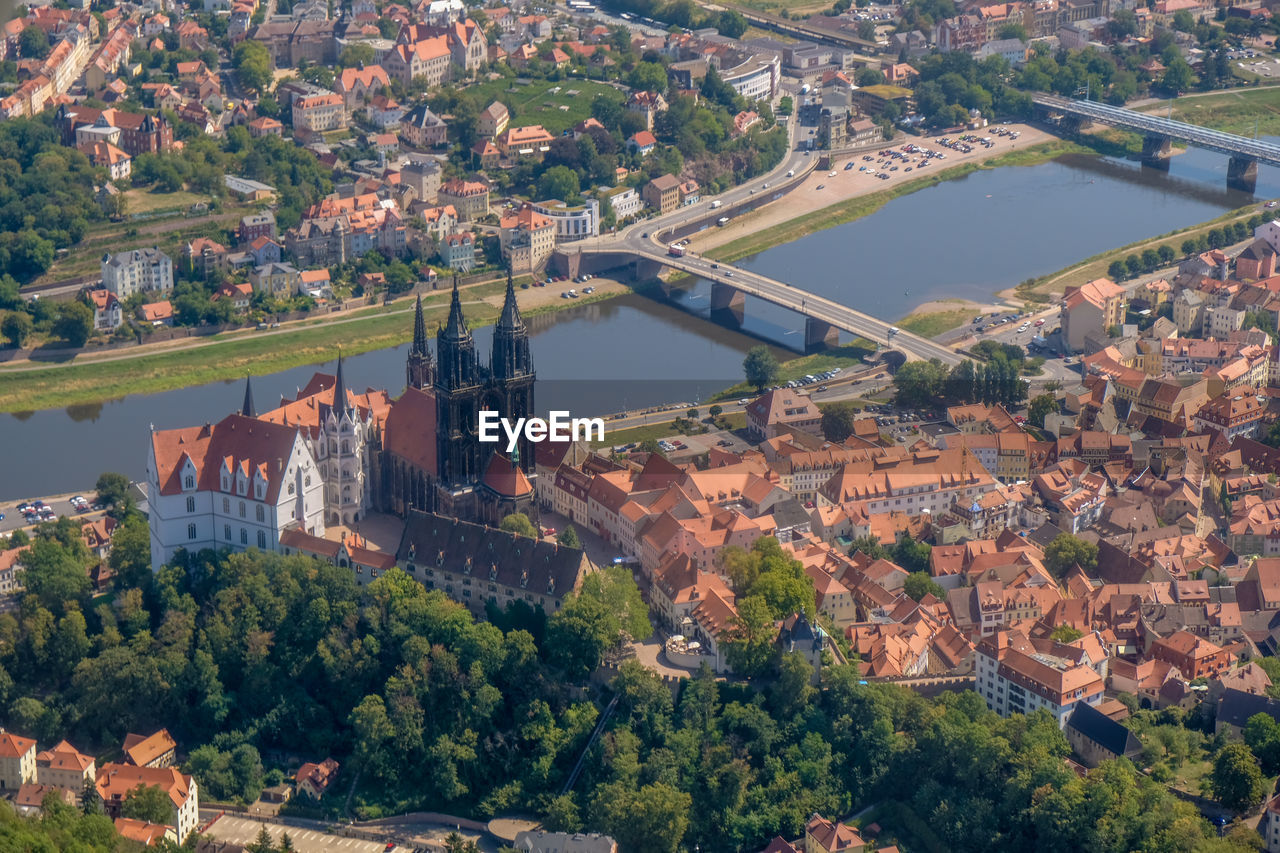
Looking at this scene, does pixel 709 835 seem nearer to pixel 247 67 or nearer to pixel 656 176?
pixel 656 176

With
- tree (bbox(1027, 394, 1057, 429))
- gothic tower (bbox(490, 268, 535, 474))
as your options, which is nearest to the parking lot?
gothic tower (bbox(490, 268, 535, 474))

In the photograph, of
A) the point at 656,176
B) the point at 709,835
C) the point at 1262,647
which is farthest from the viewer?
the point at 656,176

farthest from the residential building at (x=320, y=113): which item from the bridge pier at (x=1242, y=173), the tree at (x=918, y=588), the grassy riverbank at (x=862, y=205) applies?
the tree at (x=918, y=588)

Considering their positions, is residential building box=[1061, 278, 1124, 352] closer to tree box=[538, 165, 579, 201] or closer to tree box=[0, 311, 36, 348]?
tree box=[538, 165, 579, 201]

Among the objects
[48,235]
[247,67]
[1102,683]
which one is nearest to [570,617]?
[1102,683]

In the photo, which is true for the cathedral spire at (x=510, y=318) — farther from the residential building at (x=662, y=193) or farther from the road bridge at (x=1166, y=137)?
the road bridge at (x=1166, y=137)

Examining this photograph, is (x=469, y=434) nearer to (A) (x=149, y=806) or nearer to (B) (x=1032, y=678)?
(A) (x=149, y=806)
